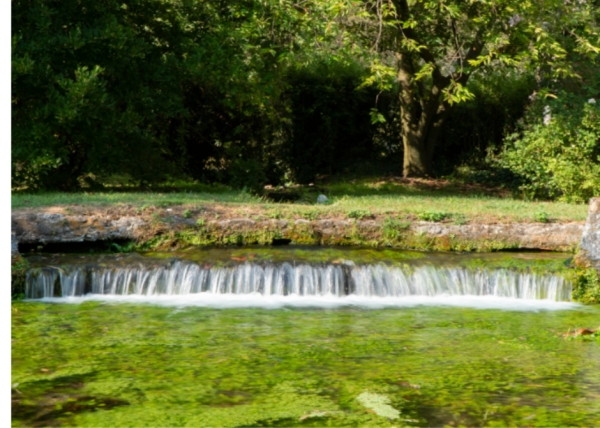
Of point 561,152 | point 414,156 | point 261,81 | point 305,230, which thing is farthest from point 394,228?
point 414,156

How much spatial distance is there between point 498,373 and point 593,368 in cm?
92

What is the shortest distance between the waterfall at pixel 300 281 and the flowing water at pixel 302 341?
0.02 m

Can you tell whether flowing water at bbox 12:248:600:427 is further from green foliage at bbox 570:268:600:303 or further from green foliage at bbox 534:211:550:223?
green foliage at bbox 534:211:550:223

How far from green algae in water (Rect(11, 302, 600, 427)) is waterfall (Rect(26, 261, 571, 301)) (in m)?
1.02

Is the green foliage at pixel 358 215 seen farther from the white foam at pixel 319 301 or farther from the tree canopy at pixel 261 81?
the tree canopy at pixel 261 81

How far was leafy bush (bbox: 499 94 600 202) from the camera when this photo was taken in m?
17.5

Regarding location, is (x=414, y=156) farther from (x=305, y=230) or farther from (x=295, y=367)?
(x=295, y=367)

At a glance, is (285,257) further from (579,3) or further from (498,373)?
(579,3)

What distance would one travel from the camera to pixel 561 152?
18297mm

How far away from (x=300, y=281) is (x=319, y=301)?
54cm

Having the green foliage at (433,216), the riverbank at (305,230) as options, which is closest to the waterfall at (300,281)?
the riverbank at (305,230)

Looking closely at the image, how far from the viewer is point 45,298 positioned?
10.6 metres

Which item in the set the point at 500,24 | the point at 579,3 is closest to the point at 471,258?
the point at 500,24

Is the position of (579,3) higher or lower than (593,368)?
higher
